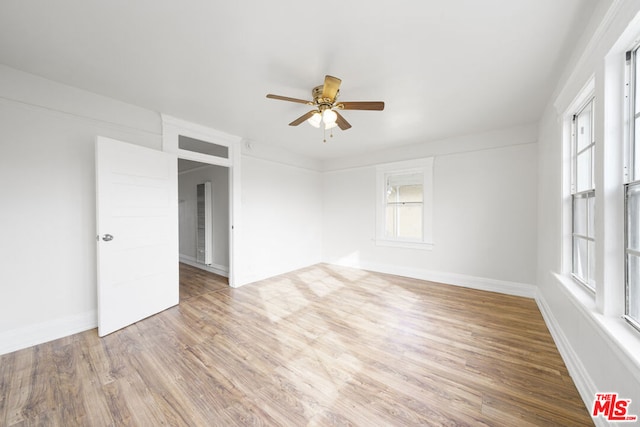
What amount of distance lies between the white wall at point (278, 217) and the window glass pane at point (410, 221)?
1875 mm

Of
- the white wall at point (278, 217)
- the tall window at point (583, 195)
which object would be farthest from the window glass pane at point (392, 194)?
the tall window at point (583, 195)

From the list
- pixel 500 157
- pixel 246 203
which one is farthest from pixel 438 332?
pixel 246 203

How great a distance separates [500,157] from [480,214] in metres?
0.90

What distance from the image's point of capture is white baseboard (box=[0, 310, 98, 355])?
208 centimetres

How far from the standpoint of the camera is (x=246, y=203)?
405 centimetres

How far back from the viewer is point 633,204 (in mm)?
1281

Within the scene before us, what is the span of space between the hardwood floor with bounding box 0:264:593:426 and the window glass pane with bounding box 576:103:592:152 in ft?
5.88

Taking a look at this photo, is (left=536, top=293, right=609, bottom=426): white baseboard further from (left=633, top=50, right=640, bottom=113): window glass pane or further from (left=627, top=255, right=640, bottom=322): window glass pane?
(left=633, top=50, right=640, bottom=113): window glass pane

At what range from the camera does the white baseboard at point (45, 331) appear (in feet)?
6.82

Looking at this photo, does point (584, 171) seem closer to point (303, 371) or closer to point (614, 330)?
point (614, 330)

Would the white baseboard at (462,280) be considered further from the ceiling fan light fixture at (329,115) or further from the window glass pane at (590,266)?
the ceiling fan light fixture at (329,115)

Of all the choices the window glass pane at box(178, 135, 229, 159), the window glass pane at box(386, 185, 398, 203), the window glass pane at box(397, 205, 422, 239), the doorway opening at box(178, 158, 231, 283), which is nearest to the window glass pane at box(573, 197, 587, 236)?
the window glass pane at box(397, 205, 422, 239)

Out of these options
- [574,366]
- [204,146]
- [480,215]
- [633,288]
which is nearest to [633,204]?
[633,288]

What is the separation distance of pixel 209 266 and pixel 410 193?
4.38 metres
